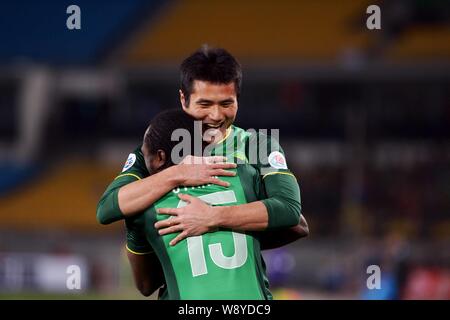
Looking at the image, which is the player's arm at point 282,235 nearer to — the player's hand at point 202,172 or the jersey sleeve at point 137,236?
the player's hand at point 202,172

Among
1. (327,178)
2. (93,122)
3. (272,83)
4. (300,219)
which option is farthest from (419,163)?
(300,219)

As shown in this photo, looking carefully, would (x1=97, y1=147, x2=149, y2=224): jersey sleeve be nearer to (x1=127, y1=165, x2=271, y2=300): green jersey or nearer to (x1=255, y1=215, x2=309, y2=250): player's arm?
(x1=127, y1=165, x2=271, y2=300): green jersey

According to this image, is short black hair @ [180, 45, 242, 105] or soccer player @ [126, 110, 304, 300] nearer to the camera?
soccer player @ [126, 110, 304, 300]

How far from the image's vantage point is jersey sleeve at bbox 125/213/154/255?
373cm

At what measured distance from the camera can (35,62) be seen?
26766mm

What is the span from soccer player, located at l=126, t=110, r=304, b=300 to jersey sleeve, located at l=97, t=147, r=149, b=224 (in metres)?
0.08

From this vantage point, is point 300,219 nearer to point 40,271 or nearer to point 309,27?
point 40,271
